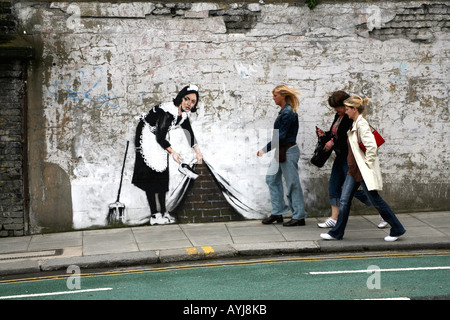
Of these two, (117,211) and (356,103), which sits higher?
(356,103)

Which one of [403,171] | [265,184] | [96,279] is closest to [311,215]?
[265,184]

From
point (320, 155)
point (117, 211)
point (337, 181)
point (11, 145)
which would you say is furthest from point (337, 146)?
point (11, 145)

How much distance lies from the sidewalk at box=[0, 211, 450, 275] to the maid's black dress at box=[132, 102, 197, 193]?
0.72 m

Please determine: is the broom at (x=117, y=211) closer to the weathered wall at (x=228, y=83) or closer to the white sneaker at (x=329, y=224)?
the weathered wall at (x=228, y=83)

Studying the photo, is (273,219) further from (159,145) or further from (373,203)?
(159,145)

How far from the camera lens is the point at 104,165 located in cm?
1049

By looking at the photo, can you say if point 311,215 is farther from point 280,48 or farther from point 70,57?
point 70,57

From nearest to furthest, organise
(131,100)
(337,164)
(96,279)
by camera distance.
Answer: (96,279)
(337,164)
(131,100)

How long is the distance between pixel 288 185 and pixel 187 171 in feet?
5.47

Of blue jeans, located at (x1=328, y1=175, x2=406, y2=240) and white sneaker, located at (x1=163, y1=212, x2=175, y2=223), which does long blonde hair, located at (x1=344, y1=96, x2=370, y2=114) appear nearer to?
blue jeans, located at (x1=328, y1=175, x2=406, y2=240)

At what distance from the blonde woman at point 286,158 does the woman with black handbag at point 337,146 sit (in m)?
0.40

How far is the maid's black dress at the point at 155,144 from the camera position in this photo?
1056 centimetres

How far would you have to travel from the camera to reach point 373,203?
8.91 meters

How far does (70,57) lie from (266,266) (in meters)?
4.57
